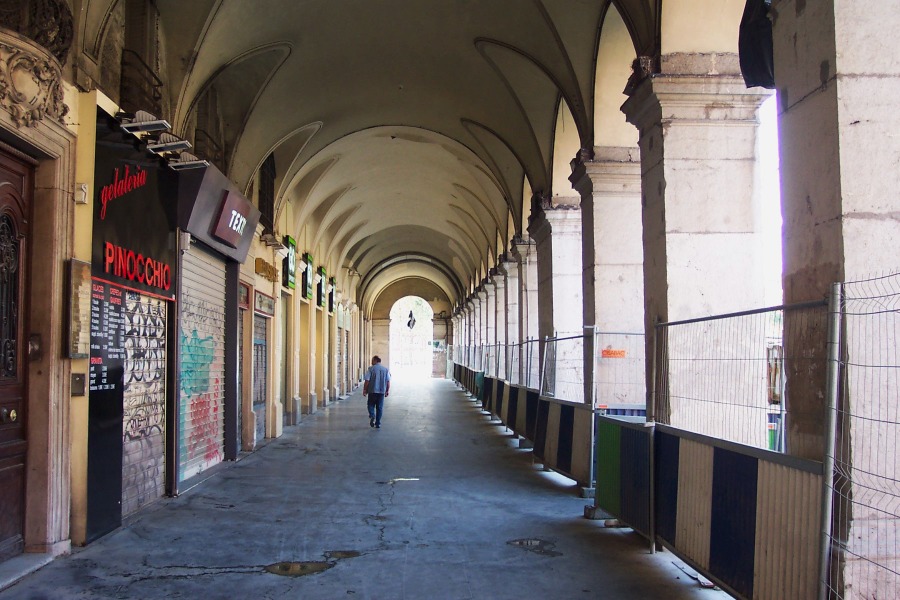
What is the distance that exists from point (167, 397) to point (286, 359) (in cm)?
800

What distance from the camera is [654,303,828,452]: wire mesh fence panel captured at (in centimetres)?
489

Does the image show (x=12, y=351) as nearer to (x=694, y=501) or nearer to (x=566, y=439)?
(x=694, y=501)

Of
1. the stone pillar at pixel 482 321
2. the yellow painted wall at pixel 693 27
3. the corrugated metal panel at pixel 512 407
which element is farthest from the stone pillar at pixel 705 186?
the stone pillar at pixel 482 321

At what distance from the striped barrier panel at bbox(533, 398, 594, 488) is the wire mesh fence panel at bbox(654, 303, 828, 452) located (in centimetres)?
129

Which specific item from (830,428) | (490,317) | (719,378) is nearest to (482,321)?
(490,317)

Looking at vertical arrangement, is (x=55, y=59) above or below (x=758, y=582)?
above

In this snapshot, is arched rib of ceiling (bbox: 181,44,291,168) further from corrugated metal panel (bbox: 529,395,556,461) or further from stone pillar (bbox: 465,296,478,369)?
stone pillar (bbox: 465,296,478,369)

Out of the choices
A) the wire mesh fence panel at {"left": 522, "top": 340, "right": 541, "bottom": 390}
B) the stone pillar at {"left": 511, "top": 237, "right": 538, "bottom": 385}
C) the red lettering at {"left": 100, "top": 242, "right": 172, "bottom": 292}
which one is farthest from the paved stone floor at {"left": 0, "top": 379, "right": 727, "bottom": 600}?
the stone pillar at {"left": 511, "top": 237, "right": 538, "bottom": 385}

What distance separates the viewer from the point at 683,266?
5.98 m

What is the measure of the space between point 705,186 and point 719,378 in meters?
1.66

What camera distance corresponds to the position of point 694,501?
443 centimetres

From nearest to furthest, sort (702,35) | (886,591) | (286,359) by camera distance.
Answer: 1. (886,591)
2. (702,35)
3. (286,359)

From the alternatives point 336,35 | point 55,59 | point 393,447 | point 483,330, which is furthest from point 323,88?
point 483,330

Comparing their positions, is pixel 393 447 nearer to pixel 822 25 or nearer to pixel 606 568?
pixel 606 568
